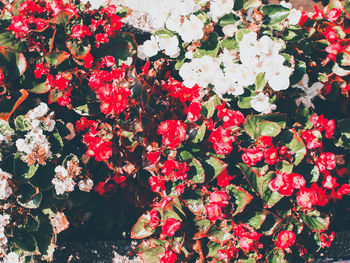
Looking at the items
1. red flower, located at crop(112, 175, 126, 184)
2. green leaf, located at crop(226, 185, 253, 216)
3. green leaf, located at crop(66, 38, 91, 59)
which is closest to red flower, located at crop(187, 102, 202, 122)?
green leaf, located at crop(226, 185, 253, 216)

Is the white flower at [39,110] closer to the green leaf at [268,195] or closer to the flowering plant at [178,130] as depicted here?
the flowering plant at [178,130]

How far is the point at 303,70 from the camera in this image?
193cm

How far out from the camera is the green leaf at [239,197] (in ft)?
6.22

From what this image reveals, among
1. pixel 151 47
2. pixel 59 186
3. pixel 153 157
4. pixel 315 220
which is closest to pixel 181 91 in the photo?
pixel 151 47

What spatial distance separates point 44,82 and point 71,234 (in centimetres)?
107

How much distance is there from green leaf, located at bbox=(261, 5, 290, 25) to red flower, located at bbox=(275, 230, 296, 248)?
1204mm

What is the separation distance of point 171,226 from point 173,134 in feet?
1.64

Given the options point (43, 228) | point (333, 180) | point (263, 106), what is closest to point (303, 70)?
point (263, 106)

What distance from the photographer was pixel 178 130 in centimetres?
179

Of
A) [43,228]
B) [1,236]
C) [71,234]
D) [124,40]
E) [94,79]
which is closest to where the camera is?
[1,236]

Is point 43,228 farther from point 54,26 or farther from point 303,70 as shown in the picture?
point 303,70

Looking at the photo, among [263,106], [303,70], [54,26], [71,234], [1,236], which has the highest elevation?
[54,26]

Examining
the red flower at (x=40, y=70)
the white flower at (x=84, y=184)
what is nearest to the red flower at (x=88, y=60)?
the red flower at (x=40, y=70)

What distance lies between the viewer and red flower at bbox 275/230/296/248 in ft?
6.05
